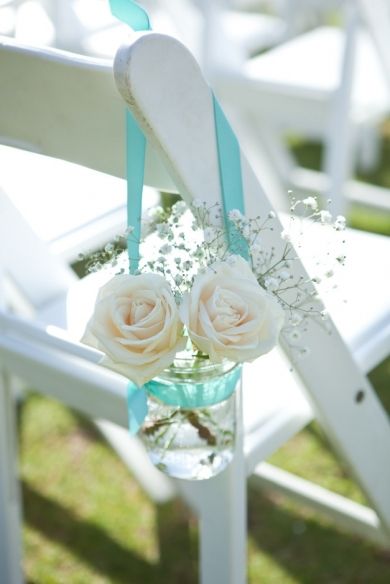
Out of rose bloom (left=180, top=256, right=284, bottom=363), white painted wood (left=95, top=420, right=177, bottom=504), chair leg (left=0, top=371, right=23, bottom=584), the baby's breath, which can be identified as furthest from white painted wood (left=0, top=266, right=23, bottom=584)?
rose bloom (left=180, top=256, right=284, bottom=363)

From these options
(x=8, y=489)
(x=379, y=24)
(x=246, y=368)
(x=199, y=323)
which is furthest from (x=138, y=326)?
(x=379, y=24)

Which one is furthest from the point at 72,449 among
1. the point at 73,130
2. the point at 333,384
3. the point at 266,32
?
the point at 266,32

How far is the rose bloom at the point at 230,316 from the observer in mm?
984

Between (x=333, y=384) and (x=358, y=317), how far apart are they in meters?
0.23

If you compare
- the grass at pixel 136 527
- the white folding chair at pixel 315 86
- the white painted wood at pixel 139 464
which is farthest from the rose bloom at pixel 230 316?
the white folding chair at pixel 315 86

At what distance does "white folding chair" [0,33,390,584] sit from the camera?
995 millimetres

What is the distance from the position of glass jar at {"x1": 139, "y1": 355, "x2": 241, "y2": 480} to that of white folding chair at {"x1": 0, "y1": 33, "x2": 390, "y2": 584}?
2.5 inches

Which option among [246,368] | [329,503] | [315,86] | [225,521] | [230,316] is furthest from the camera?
[315,86]

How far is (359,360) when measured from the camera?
1452 mm

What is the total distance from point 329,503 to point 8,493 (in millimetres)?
629

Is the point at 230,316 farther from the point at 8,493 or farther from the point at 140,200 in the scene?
the point at 8,493

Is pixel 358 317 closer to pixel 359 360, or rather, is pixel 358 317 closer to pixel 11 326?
pixel 359 360

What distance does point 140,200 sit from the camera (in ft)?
3.54

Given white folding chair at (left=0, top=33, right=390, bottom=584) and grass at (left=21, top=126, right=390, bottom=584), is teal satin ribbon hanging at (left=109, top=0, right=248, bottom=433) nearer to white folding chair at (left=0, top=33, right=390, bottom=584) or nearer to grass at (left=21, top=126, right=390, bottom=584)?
white folding chair at (left=0, top=33, right=390, bottom=584)
